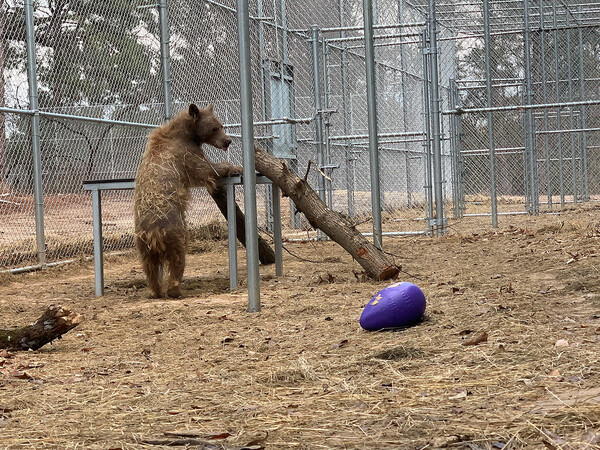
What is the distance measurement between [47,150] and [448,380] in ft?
29.5

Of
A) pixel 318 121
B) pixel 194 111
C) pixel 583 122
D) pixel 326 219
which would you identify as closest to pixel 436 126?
pixel 318 121

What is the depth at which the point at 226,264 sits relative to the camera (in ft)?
34.9

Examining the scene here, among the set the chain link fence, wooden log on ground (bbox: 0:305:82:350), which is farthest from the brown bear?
wooden log on ground (bbox: 0:305:82:350)

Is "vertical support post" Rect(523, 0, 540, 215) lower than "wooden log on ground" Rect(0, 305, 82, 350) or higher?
higher

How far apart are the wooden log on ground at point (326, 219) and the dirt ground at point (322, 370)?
0.84ft

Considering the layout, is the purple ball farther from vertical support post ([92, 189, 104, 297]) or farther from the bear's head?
vertical support post ([92, 189, 104, 297])

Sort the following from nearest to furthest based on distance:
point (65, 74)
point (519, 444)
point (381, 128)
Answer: point (519, 444) < point (65, 74) < point (381, 128)

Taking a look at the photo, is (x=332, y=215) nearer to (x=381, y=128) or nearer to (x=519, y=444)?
(x=519, y=444)

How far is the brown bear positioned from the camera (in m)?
7.46

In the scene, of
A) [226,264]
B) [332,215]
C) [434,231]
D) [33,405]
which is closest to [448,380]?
[33,405]

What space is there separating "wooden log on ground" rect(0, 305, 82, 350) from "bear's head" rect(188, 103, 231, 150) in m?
3.47

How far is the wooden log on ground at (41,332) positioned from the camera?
5.06 metres

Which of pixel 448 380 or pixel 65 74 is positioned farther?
pixel 65 74

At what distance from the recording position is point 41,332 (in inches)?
203
